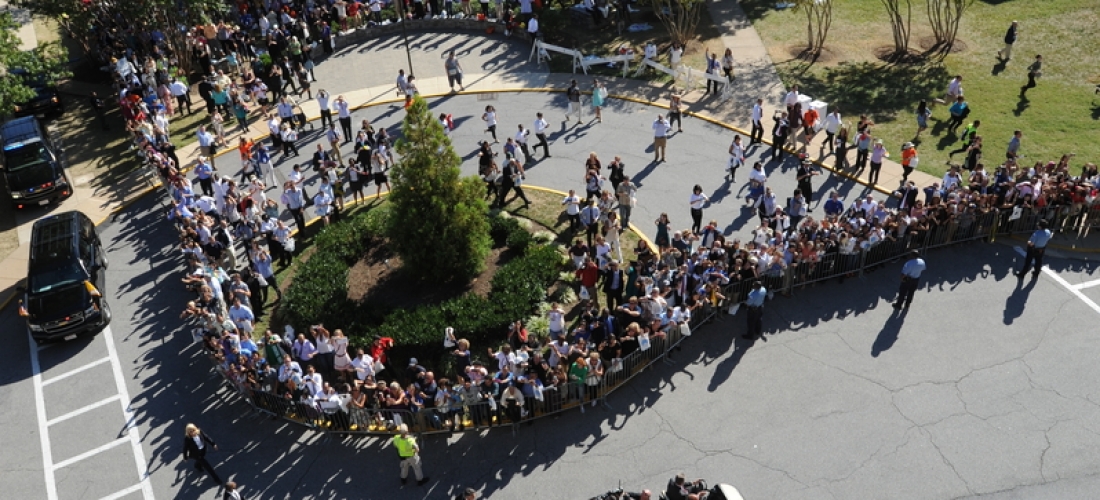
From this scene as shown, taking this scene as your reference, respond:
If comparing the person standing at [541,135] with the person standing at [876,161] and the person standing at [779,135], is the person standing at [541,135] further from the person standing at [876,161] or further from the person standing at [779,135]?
the person standing at [876,161]

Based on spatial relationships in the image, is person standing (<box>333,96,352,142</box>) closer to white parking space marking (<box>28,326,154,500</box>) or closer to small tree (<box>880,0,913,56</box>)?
white parking space marking (<box>28,326,154,500</box>)

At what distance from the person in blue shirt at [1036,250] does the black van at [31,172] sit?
25.3 metres

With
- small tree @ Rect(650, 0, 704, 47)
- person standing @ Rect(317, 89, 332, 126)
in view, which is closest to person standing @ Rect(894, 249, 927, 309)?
small tree @ Rect(650, 0, 704, 47)

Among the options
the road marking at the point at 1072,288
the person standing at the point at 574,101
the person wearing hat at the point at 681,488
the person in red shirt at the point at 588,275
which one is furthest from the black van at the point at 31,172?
the road marking at the point at 1072,288

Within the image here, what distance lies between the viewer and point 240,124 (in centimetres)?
2750

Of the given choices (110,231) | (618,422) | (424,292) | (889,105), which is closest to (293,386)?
(424,292)

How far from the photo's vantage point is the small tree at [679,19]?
29.9 metres

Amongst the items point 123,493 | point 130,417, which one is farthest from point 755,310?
point 130,417

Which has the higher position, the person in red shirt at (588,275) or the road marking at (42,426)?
the person in red shirt at (588,275)

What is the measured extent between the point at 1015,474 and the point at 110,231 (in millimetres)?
22072

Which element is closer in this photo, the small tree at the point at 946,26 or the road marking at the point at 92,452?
the road marking at the point at 92,452

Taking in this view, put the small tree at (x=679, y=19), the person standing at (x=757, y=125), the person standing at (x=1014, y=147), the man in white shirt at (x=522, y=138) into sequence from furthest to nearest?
the small tree at (x=679, y=19)
the person standing at (x=757, y=125)
the man in white shirt at (x=522, y=138)
the person standing at (x=1014, y=147)

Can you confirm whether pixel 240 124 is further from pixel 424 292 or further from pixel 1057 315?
pixel 1057 315

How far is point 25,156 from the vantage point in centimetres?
2481
